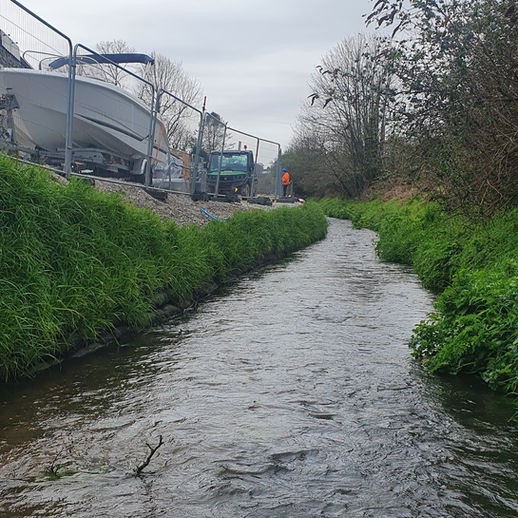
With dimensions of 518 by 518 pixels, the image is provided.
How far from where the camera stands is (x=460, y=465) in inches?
144

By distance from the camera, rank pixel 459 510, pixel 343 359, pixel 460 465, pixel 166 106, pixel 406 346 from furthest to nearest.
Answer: pixel 166 106
pixel 406 346
pixel 343 359
pixel 460 465
pixel 459 510

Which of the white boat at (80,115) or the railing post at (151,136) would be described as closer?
the white boat at (80,115)

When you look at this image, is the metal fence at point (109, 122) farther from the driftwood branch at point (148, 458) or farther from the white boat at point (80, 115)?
the driftwood branch at point (148, 458)

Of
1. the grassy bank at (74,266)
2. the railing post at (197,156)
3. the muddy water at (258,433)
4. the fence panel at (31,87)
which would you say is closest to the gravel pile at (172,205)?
the railing post at (197,156)

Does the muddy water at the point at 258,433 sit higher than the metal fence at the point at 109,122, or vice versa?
the metal fence at the point at 109,122

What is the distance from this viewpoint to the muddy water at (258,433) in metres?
3.23

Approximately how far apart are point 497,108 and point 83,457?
6679 mm

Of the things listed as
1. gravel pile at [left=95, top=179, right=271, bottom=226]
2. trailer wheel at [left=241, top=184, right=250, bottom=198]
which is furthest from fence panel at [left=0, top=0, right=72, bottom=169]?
trailer wheel at [left=241, top=184, right=250, bottom=198]

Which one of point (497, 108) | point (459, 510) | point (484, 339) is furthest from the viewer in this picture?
point (497, 108)

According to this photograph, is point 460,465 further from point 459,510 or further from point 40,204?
point 40,204

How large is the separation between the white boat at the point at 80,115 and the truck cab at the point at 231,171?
197 inches

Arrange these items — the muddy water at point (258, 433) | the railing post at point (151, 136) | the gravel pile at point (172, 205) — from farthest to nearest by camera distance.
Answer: the railing post at point (151, 136)
the gravel pile at point (172, 205)
the muddy water at point (258, 433)

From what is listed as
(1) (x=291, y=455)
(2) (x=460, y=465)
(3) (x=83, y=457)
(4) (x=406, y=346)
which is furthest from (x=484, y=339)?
(3) (x=83, y=457)

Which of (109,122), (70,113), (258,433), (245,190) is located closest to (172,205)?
(109,122)
